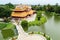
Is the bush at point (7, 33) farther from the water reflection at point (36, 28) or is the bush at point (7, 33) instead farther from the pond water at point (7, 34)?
the water reflection at point (36, 28)

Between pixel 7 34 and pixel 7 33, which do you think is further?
pixel 7 33

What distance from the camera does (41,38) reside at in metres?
5.86

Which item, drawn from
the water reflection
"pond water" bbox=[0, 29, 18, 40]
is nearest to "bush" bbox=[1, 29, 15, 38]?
→ "pond water" bbox=[0, 29, 18, 40]

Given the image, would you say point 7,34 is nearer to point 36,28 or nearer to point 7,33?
point 7,33

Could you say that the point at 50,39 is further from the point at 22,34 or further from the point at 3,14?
the point at 3,14

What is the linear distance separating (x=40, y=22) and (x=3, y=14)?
7.81 feet

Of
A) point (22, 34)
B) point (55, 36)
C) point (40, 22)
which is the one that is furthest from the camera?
point (40, 22)

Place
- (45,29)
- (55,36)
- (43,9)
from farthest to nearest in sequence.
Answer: (43,9)
(45,29)
(55,36)

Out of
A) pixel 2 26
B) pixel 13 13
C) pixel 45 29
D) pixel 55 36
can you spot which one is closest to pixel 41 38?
pixel 55 36

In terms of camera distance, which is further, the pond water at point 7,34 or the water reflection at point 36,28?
the water reflection at point 36,28

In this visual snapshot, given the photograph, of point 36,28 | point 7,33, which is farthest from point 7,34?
point 36,28

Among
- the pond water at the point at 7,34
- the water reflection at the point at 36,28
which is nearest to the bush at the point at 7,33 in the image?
the pond water at the point at 7,34

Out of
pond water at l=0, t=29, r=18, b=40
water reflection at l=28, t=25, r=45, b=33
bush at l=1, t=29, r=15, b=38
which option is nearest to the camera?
pond water at l=0, t=29, r=18, b=40

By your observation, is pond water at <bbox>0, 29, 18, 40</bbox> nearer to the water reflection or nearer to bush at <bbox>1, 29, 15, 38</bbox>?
bush at <bbox>1, 29, 15, 38</bbox>
